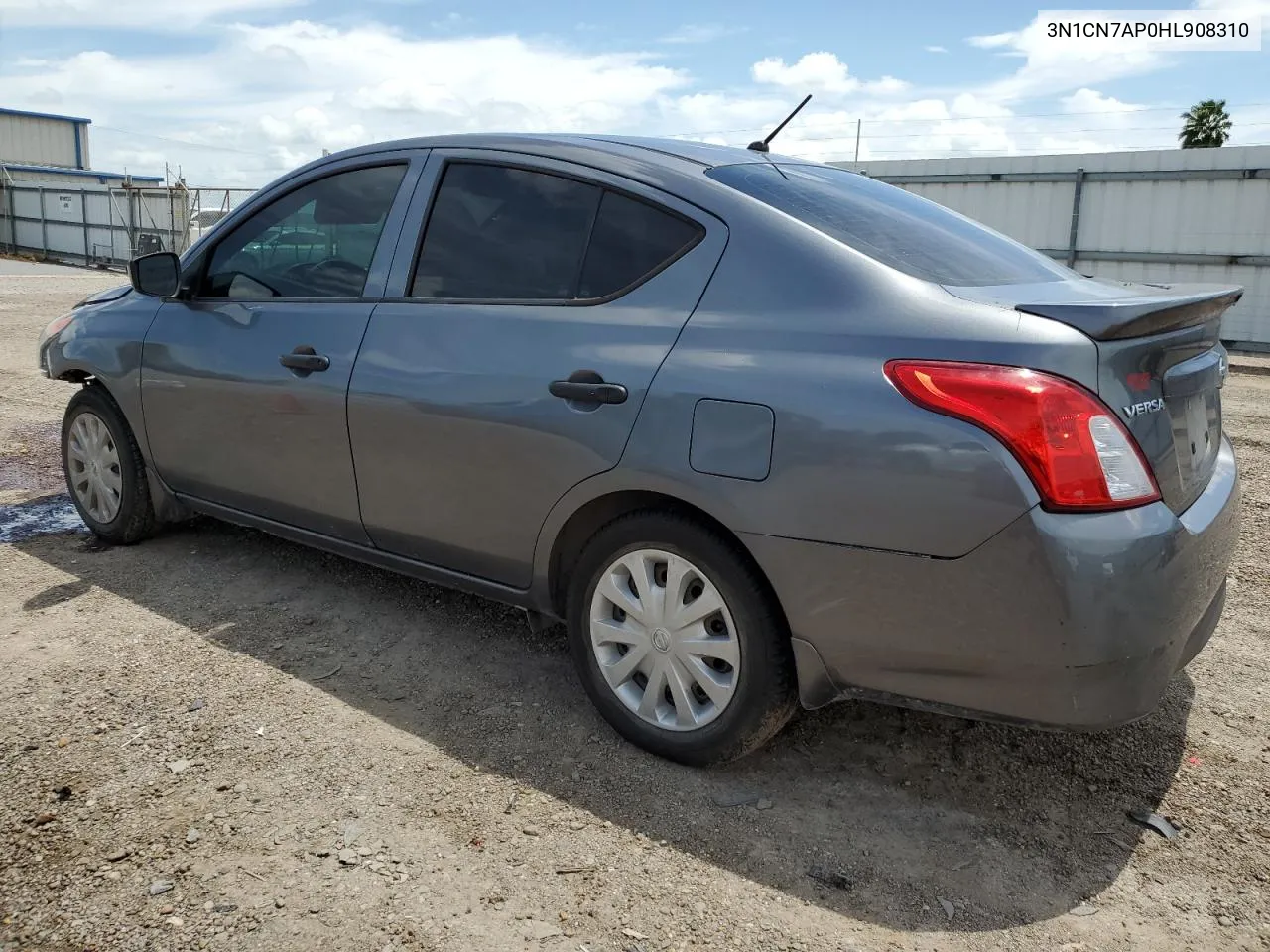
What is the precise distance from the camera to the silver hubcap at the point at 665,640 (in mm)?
2773

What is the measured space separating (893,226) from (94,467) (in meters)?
3.69

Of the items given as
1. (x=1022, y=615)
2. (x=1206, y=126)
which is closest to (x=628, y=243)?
(x=1022, y=615)

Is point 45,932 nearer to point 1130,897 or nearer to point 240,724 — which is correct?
point 240,724

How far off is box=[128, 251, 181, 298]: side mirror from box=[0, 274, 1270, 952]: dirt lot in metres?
1.32

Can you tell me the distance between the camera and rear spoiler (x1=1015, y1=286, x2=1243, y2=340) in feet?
7.64

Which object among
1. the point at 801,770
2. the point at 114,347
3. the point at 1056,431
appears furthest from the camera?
the point at 114,347

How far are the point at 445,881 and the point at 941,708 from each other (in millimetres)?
1230

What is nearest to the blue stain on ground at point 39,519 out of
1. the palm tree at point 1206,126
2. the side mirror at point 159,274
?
the side mirror at point 159,274

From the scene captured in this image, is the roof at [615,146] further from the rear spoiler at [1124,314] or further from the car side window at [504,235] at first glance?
the rear spoiler at [1124,314]

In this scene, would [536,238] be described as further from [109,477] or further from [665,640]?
[109,477]

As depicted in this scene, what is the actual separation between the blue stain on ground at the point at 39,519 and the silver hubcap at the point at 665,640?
10.8ft

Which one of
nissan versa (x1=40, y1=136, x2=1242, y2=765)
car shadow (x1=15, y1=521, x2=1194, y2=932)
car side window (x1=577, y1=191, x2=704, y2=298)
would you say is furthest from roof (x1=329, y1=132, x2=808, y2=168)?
car shadow (x1=15, y1=521, x2=1194, y2=932)

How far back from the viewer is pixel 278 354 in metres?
3.79

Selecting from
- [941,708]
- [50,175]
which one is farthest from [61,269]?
[941,708]
